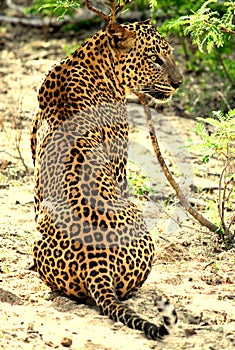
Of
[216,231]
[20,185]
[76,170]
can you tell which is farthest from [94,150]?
[20,185]

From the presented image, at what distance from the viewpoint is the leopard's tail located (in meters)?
4.76

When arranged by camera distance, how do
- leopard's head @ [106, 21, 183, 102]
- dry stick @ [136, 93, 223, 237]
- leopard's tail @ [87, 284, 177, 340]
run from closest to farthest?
1. leopard's tail @ [87, 284, 177, 340]
2. leopard's head @ [106, 21, 183, 102]
3. dry stick @ [136, 93, 223, 237]

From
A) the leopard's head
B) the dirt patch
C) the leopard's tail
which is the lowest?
the dirt patch

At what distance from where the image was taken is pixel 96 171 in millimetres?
6051

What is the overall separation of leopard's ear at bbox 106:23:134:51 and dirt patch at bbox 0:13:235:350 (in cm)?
136

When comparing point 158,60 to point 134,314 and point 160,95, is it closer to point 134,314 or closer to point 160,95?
point 160,95

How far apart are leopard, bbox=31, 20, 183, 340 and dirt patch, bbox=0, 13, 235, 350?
0.53 feet

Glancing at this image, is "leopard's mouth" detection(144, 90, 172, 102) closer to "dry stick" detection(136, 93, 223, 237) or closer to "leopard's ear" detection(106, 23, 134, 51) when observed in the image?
"dry stick" detection(136, 93, 223, 237)

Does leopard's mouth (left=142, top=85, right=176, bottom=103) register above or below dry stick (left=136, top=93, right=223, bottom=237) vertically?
above

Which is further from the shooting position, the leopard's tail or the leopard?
the leopard

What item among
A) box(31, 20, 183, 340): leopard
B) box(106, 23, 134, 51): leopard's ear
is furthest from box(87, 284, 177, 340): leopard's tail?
box(106, 23, 134, 51): leopard's ear

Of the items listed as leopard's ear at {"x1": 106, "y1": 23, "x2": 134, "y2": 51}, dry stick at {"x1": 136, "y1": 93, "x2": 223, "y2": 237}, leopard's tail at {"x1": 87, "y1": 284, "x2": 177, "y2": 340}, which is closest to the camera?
leopard's tail at {"x1": 87, "y1": 284, "x2": 177, "y2": 340}

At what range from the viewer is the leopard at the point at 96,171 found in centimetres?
567

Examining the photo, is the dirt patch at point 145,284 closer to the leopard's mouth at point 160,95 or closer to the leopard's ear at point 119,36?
the leopard's mouth at point 160,95
